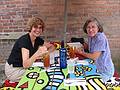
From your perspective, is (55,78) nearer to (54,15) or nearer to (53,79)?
(53,79)

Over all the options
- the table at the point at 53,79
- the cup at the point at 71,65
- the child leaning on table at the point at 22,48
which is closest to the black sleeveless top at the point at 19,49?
the child leaning on table at the point at 22,48

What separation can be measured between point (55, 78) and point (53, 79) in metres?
0.04

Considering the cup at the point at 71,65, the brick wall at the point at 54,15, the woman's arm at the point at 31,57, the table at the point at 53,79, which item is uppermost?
the brick wall at the point at 54,15

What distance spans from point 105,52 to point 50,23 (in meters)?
2.47

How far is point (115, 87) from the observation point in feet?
13.1

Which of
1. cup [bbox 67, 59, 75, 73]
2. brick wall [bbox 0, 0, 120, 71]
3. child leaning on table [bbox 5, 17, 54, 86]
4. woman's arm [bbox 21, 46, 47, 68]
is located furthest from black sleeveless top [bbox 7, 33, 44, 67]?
brick wall [bbox 0, 0, 120, 71]

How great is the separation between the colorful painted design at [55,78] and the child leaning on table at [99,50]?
0.29 metres

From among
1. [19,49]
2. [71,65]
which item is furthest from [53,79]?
[19,49]

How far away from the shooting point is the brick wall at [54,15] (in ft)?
20.3

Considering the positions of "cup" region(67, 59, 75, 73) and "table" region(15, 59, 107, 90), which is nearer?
"table" region(15, 59, 107, 90)

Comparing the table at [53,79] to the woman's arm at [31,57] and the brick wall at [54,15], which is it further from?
the brick wall at [54,15]

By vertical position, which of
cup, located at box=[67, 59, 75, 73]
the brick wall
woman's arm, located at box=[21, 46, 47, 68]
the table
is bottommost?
the table

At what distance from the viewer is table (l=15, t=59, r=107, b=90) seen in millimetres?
2934

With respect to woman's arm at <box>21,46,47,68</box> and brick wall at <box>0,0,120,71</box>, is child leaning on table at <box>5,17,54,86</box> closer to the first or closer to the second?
woman's arm at <box>21,46,47,68</box>
